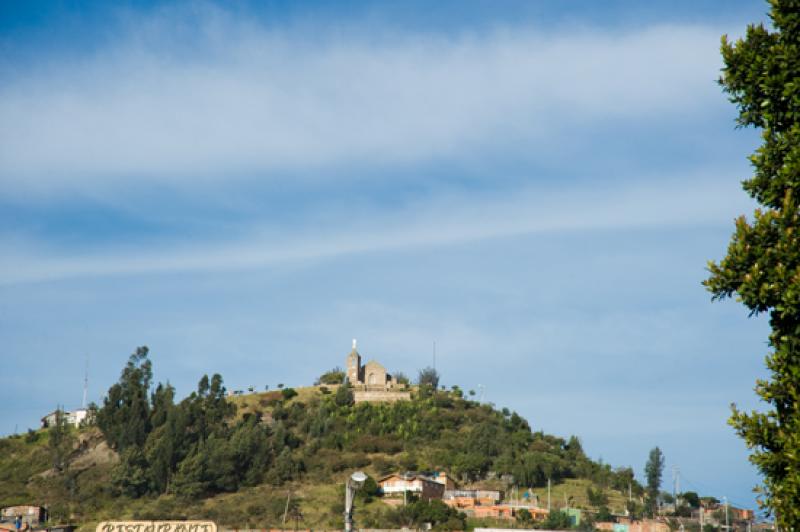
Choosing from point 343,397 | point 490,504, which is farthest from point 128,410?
point 490,504

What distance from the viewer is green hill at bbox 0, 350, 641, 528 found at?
7206 cm

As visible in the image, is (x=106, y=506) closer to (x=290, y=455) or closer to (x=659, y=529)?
(x=290, y=455)

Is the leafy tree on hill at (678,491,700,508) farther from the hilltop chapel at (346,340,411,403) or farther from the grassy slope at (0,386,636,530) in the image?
the hilltop chapel at (346,340,411,403)

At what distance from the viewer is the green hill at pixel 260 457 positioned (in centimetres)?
7206

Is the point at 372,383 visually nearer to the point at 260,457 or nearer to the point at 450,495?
the point at 260,457

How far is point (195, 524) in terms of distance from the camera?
2362 cm

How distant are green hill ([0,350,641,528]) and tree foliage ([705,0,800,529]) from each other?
54.5 m

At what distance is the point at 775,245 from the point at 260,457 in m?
73.3

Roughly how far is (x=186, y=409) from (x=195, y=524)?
6558 centimetres

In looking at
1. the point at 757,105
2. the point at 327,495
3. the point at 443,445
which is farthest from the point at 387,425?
the point at 757,105

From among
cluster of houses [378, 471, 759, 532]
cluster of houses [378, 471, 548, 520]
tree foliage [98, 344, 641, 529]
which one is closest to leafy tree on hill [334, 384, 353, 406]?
tree foliage [98, 344, 641, 529]

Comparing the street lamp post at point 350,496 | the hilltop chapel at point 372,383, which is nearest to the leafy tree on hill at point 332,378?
the hilltop chapel at point 372,383

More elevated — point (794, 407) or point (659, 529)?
point (794, 407)

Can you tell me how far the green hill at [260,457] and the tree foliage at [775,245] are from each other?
54536mm
